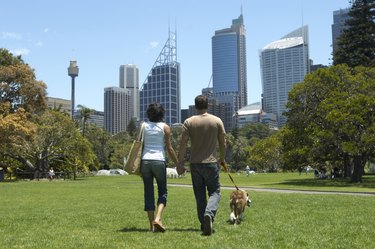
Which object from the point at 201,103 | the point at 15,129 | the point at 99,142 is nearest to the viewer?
the point at 201,103

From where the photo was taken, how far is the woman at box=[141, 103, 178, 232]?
726 centimetres

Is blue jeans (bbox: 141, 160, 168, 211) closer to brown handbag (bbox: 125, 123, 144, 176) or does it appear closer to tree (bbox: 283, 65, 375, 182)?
brown handbag (bbox: 125, 123, 144, 176)

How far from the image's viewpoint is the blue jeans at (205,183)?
7.19m

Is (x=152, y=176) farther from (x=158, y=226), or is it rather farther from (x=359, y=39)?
(x=359, y=39)

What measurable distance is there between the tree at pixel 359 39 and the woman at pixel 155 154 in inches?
1624

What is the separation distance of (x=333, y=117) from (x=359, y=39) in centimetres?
1858

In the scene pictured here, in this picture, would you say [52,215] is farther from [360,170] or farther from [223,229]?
[360,170]

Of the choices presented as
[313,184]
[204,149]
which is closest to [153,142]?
[204,149]

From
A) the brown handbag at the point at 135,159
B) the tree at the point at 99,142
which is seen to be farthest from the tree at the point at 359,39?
the tree at the point at 99,142

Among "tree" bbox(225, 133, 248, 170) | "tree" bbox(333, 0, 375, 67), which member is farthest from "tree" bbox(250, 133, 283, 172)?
"tree" bbox(333, 0, 375, 67)

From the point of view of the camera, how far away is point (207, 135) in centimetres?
721

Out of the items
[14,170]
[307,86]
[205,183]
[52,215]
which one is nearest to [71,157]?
[14,170]

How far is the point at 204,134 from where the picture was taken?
23.7 ft

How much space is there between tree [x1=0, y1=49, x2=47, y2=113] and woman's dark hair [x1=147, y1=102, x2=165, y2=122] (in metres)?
38.1
